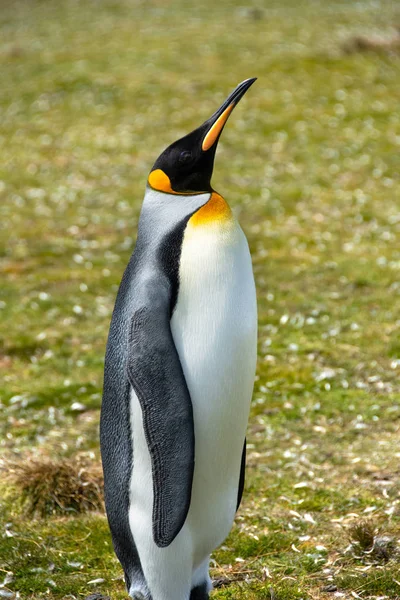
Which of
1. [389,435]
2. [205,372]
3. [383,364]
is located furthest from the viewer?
[383,364]

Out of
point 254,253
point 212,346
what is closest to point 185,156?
point 212,346

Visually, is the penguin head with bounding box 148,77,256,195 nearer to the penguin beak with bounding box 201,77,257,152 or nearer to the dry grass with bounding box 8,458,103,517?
the penguin beak with bounding box 201,77,257,152

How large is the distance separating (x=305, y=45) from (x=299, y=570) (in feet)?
60.0

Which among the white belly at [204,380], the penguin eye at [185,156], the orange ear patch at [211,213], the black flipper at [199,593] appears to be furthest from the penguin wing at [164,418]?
the penguin eye at [185,156]

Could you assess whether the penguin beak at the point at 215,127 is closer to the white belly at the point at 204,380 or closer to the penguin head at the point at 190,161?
the penguin head at the point at 190,161

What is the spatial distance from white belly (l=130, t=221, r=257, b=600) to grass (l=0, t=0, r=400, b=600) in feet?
2.76

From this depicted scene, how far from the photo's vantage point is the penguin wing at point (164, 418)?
3.54 metres

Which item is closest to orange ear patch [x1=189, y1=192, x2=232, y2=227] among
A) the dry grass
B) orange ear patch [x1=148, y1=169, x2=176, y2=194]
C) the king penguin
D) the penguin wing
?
the king penguin

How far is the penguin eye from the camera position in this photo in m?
3.87

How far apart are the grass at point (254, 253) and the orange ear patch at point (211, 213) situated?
6.21 feet

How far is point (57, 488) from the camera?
558 cm

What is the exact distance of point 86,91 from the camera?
18.7 meters

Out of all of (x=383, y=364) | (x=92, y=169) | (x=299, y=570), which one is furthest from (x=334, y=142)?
(x=299, y=570)

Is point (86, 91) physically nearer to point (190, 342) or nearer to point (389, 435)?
point (389, 435)
